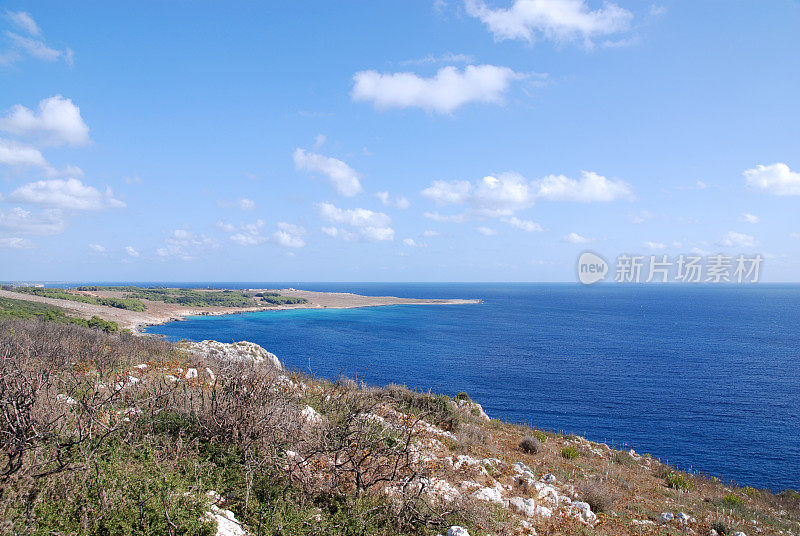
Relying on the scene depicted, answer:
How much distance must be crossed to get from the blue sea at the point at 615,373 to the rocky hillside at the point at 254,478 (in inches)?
132

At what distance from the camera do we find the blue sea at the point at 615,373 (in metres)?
27.7

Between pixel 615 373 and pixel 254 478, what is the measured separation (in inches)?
1914

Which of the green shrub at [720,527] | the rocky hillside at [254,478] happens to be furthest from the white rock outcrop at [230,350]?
the green shrub at [720,527]

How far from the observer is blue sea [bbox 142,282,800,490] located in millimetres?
27734

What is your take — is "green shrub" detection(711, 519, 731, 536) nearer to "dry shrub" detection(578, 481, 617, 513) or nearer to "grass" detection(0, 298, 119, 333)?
"dry shrub" detection(578, 481, 617, 513)

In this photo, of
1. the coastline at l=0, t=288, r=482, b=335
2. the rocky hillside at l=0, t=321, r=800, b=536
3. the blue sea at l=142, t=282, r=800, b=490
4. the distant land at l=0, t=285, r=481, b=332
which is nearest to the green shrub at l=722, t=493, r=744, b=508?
the rocky hillside at l=0, t=321, r=800, b=536

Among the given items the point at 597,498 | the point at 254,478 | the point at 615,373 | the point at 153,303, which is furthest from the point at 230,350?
the point at 153,303

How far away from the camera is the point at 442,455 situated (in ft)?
36.4

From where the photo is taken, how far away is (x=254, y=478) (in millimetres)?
6754

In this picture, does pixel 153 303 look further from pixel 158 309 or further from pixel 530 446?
pixel 530 446

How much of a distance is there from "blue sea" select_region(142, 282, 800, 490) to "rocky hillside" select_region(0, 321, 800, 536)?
11.0 ft

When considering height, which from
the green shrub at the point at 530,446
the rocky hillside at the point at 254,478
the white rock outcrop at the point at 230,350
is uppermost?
the rocky hillside at the point at 254,478

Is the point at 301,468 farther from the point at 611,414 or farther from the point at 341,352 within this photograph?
the point at 341,352

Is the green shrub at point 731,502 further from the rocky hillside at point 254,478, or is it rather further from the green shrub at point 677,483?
the green shrub at point 677,483
